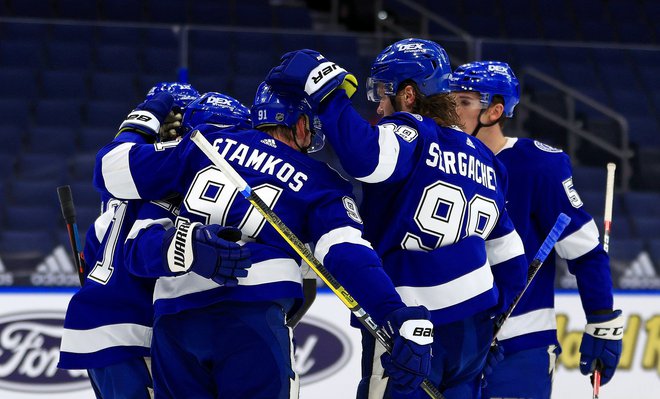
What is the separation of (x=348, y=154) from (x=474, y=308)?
486mm

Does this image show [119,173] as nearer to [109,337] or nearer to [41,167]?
[109,337]

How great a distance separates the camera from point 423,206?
8.68 ft

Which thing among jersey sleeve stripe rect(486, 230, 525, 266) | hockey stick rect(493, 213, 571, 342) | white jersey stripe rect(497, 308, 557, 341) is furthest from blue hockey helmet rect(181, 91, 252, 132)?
white jersey stripe rect(497, 308, 557, 341)

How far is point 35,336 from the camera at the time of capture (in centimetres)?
482

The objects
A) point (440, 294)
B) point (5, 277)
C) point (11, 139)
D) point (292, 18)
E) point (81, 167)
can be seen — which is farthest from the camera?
point (292, 18)

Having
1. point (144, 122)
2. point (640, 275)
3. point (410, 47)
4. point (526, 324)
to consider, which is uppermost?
point (410, 47)

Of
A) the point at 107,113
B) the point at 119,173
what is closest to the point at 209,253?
the point at 119,173

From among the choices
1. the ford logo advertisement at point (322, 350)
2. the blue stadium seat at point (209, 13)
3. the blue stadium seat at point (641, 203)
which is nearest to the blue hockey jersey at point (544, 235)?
the ford logo advertisement at point (322, 350)

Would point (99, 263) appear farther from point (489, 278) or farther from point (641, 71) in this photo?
point (641, 71)

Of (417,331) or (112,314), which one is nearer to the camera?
(417,331)

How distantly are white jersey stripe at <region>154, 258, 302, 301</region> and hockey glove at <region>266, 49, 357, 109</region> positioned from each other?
37cm

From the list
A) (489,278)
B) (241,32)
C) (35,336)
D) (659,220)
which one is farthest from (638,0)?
(489,278)

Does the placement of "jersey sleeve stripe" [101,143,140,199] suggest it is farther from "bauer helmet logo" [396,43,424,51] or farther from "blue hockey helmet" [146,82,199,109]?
"bauer helmet logo" [396,43,424,51]

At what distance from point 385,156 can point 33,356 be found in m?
2.78
